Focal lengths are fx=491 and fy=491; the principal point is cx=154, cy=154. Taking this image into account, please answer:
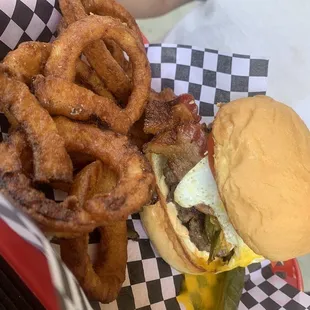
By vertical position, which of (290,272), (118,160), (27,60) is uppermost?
(27,60)

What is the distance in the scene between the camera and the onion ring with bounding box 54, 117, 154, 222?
119cm

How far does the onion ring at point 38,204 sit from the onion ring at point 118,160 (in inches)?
2.6

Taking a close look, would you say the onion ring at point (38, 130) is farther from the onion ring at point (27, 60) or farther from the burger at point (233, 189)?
the burger at point (233, 189)

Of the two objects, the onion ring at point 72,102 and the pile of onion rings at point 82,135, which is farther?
the onion ring at point 72,102

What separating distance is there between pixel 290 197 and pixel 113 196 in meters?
0.52

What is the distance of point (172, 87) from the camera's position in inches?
75.9

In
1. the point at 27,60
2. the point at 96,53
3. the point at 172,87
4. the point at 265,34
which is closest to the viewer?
the point at 27,60

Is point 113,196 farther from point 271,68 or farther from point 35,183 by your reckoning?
point 271,68

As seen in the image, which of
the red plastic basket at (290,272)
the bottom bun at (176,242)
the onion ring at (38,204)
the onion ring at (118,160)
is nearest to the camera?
the onion ring at (38,204)

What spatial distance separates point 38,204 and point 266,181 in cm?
63

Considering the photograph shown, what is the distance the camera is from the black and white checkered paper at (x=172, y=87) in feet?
4.91

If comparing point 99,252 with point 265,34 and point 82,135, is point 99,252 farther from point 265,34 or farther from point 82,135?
point 265,34

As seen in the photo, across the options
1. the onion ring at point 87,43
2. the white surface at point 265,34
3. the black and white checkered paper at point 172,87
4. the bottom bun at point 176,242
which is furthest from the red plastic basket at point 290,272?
the onion ring at point 87,43

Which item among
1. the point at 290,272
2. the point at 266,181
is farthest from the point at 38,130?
the point at 290,272
